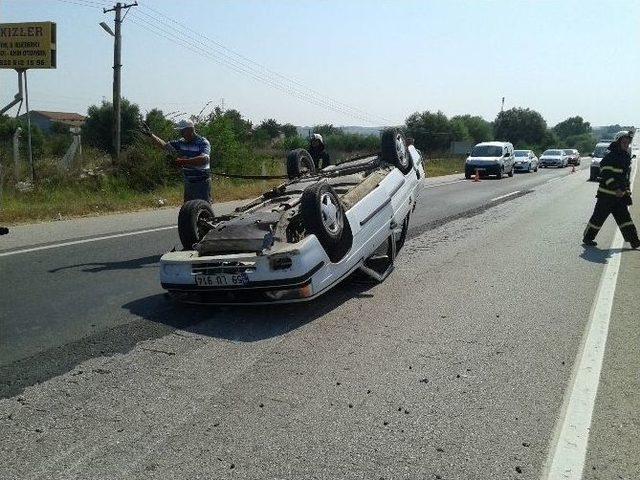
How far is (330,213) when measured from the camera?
560 cm

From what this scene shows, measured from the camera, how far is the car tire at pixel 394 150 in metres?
7.77

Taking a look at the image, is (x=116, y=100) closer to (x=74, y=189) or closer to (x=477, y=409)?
(x=74, y=189)

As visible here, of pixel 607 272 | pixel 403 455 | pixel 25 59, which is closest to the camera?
pixel 403 455

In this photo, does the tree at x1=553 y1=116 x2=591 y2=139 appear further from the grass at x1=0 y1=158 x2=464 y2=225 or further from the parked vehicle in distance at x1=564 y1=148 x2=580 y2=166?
the grass at x1=0 y1=158 x2=464 y2=225

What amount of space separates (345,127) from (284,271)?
8752 centimetres

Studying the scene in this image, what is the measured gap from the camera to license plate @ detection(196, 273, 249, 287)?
16.7 feet

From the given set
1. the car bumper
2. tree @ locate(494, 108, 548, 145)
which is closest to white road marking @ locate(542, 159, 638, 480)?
the car bumper

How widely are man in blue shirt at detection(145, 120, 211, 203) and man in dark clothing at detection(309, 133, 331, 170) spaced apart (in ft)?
6.92

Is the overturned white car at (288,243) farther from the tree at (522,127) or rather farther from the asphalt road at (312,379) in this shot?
the tree at (522,127)

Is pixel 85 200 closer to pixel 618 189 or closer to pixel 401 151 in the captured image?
pixel 401 151

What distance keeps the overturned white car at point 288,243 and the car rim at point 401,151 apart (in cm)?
61

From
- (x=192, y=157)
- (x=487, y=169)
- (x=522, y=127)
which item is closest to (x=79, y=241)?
(x=192, y=157)

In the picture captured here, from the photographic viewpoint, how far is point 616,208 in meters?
9.30

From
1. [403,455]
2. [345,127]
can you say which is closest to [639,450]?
[403,455]
